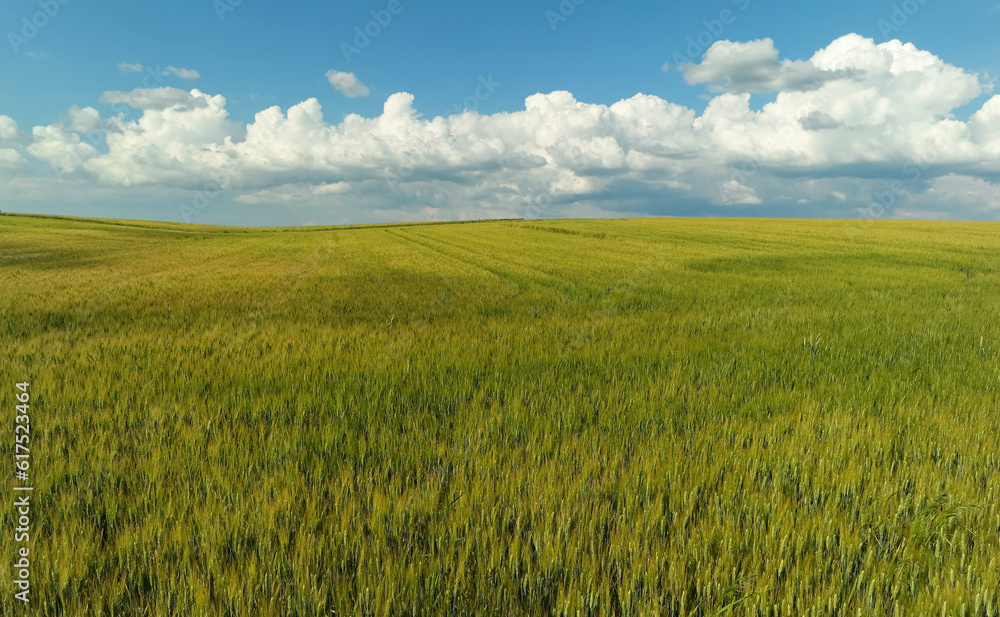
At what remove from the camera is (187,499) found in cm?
270

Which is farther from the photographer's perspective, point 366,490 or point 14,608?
point 366,490

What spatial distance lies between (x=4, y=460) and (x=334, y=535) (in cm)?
264

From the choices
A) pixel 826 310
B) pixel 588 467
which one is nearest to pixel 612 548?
pixel 588 467

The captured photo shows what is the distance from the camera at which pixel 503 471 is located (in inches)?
123

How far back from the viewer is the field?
2139mm

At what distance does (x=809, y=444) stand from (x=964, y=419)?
6.67ft

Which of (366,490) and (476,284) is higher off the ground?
(476,284)

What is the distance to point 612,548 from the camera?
7.73 feet

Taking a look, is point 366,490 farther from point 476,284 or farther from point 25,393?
point 476,284

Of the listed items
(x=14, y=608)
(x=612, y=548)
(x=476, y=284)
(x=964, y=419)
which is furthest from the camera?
(x=476, y=284)

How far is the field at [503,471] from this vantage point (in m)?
2.14

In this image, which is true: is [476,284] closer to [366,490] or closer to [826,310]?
[826,310]

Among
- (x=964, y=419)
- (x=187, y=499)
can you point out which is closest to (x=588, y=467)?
(x=187, y=499)

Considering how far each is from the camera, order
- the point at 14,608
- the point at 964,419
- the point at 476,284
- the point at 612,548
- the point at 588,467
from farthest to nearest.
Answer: the point at 476,284
the point at 964,419
the point at 588,467
the point at 612,548
the point at 14,608
